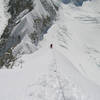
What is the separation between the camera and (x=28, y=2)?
52.9 meters

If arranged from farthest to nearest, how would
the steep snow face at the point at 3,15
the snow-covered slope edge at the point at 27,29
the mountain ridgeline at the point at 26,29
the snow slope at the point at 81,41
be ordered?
the steep snow face at the point at 3,15, the snow slope at the point at 81,41, the snow-covered slope edge at the point at 27,29, the mountain ridgeline at the point at 26,29

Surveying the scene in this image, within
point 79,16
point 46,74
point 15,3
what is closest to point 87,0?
point 79,16

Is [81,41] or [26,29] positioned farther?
[81,41]

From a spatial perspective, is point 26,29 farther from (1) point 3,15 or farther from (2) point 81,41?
(2) point 81,41

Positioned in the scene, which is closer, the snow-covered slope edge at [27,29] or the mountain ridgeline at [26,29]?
the mountain ridgeline at [26,29]

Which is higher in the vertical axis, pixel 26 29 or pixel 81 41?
pixel 26 29

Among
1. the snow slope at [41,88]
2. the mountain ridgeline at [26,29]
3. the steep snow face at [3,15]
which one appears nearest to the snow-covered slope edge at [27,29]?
the mountain ridgeline at [26,29]

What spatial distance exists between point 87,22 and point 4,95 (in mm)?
84705

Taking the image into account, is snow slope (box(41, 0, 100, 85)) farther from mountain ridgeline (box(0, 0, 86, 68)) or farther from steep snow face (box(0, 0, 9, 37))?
steep snow face (box(0, 0, 9, 37))

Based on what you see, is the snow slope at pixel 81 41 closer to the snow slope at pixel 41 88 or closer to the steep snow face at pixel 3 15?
the steep snow face at pixel 3 15

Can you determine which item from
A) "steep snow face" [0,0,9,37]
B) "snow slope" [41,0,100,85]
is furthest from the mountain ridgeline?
"snow slope" [41,0,100,85]

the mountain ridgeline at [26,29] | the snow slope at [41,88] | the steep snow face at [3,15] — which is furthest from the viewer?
the steep snow face at [3,15]

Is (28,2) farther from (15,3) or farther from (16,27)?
(16,27)

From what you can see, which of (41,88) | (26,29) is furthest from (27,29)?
(41,88)
